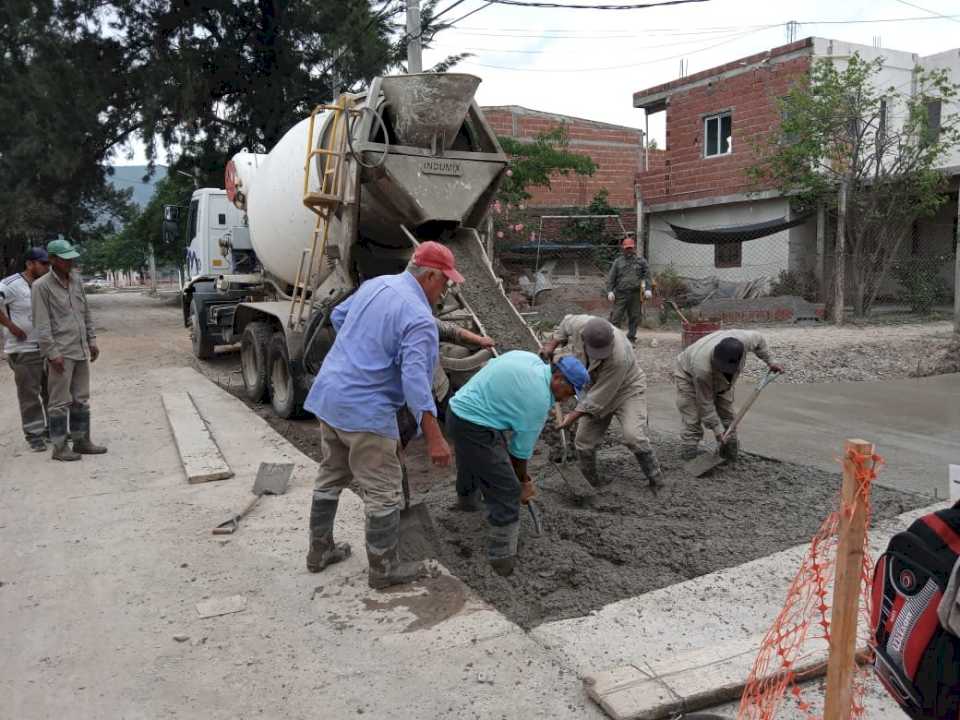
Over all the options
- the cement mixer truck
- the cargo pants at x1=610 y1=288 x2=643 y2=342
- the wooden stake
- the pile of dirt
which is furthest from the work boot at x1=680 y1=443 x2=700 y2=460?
the cargo pants at x1=610 y1=288 x2=643 y2=342

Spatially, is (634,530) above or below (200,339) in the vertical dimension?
below

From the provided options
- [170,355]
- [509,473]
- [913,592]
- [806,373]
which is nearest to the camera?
[913,592]

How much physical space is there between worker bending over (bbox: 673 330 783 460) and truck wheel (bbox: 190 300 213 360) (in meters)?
7.86

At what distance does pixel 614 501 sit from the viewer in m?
5.13

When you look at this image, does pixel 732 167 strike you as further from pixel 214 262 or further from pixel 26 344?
pixel 26 344

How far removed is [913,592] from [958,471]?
0.89m

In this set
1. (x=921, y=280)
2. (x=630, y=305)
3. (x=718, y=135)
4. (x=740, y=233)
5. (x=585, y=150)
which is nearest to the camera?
(x=630, y=305)

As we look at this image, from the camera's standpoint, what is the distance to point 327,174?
6.59m

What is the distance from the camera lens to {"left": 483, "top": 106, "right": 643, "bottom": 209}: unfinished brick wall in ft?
71.2

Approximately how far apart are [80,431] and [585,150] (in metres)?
19.0

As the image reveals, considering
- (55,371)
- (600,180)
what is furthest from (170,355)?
(600,180)

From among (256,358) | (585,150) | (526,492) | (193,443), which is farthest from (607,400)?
(585,150)

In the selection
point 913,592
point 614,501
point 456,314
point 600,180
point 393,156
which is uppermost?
point 600,180

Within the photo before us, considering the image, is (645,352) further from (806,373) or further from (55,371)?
(55,371)
